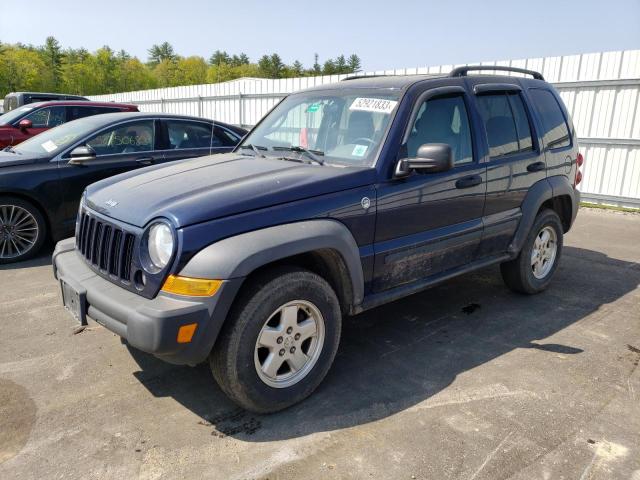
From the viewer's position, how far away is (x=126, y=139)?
6.40 m

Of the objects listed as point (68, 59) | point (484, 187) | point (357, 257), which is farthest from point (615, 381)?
point (68, 59)

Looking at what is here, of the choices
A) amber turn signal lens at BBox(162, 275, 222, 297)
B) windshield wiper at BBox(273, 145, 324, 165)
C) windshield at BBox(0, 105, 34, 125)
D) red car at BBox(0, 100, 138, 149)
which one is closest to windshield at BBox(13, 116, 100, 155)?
red car at BBox(0, 100, 138, 149)

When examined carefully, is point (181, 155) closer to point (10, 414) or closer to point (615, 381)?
point (10, 414)

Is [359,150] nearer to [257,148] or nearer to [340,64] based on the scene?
[257,148]

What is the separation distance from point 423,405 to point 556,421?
75 centimetres

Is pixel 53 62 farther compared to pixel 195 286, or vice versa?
pixel 53 62

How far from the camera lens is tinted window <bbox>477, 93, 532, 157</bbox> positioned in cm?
409

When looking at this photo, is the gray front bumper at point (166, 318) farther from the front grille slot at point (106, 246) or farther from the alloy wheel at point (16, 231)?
the alloy wheel at point (16, 231)

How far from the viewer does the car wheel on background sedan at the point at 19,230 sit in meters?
5.65

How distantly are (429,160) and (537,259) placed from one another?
89.1 inches

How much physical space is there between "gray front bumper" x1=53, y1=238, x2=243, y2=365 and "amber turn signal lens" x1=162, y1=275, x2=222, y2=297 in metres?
0.02

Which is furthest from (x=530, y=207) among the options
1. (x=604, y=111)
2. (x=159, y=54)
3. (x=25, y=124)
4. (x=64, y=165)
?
(x=159, y=54)

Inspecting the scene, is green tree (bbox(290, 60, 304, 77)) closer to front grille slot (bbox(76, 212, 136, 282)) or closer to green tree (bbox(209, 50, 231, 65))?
green tree (bbox(209, 50, 231, 65))

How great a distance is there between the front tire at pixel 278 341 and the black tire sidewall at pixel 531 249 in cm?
236
